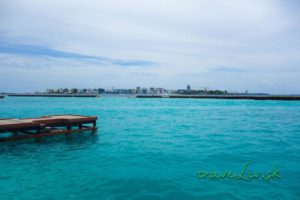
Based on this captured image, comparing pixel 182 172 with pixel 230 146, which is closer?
pixel 182 172

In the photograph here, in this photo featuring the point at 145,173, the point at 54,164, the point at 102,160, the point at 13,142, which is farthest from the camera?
the point at 13,142

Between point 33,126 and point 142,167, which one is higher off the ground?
point 33,126

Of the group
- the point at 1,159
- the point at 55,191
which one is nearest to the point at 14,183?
the point at 55,191

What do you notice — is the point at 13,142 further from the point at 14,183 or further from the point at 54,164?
the point at 14,183

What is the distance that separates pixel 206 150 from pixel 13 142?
1526 cm

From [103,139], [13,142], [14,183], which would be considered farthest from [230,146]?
[13,142]

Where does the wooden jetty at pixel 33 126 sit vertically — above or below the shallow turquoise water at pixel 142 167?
above

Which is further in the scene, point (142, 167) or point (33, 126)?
point (33, 126)

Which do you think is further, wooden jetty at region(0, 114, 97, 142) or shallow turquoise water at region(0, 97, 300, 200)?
wooden jetty at region(0, 114, 97, 142)

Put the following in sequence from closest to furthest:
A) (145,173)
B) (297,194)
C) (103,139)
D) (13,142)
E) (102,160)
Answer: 1. (297,194)
2. (145,173)
3. (102,160)
4. (13,142)
5. (103,139)

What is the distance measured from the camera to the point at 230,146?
16875 millimetres

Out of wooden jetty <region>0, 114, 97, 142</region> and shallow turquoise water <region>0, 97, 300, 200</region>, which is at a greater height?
wooden jetty <region>0, 114, 97, 142</region>

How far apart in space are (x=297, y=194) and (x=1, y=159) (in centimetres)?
1541

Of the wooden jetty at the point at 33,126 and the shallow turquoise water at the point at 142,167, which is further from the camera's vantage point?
the wooden jetty at the point at 33,126
